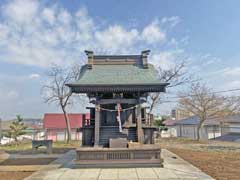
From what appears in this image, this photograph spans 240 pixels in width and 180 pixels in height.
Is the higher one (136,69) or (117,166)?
(136,69)

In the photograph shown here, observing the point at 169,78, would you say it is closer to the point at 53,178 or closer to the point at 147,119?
the point at 147,119

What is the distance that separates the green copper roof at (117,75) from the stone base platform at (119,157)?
2687 mm

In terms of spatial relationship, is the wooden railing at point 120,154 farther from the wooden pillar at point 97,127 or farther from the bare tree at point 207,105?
the bare tree at point 207,105

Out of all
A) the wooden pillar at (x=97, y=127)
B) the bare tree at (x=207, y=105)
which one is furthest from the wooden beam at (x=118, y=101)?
the bare tree at (x=207, y=105)

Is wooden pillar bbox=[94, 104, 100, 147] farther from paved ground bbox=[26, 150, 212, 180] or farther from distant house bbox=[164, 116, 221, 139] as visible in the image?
distant house bbox=[164, 116, 221, 139]

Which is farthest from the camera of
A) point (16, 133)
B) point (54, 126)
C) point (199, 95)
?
point (54, 126)

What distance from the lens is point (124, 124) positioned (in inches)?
406

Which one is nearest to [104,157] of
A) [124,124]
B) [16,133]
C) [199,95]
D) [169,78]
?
[124,124]

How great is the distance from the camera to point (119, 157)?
8.95 meters

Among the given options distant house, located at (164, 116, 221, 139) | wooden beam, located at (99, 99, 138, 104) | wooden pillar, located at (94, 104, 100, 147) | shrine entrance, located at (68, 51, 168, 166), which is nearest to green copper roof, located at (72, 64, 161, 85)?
shrine entrance, located at (68, 51, 168, 166)

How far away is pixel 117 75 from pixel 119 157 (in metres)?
3.64

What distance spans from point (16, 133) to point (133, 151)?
15524 mm

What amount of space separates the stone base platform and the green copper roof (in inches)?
106

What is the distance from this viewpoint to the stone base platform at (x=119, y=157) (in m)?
8.76
